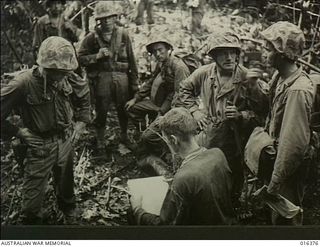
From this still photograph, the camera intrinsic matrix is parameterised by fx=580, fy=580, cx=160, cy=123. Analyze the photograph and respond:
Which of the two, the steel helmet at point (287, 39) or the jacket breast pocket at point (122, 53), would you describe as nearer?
the steel helmet at point (287, 39)

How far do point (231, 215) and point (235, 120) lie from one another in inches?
28.6

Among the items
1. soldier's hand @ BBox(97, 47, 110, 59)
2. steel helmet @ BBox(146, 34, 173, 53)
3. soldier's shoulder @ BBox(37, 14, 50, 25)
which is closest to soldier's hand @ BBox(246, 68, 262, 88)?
steel helmet @ BBox(146, 34, 173, 53)

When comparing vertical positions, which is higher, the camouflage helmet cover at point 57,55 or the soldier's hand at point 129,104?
the camouflage helmet cover at point 57,55

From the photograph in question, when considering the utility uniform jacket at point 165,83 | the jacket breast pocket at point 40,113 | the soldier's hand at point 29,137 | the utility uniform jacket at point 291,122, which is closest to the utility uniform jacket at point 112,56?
the utility uniform jacket at point 165,83

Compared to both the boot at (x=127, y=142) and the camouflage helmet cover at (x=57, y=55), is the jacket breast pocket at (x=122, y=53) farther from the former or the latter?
the boot at (x=127, y=142)

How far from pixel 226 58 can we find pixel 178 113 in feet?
1.85

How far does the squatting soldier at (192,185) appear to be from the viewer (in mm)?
4367

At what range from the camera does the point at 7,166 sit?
4.67 metres

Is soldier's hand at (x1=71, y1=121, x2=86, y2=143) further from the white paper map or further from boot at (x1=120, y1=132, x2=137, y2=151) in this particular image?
the white paper map

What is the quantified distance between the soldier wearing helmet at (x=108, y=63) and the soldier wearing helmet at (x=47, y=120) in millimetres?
110

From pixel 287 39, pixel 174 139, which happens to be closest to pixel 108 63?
pixel 174 139

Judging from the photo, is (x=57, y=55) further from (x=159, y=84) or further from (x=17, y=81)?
(x=159, y=84)

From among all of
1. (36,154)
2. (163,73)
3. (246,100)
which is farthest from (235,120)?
(36,154)

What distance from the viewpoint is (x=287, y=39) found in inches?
173
